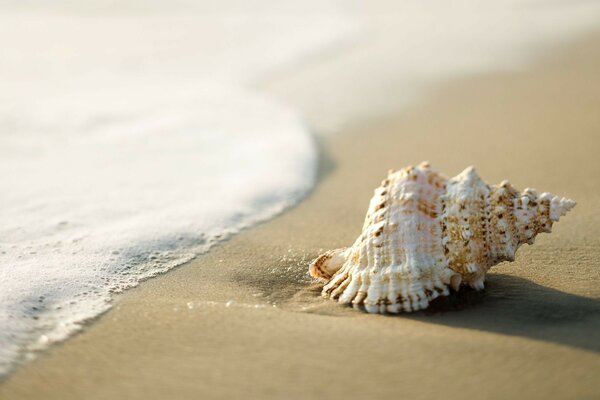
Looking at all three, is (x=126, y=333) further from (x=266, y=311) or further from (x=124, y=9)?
(x=124, y=9)

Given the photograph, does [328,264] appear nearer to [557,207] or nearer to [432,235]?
[432,235]

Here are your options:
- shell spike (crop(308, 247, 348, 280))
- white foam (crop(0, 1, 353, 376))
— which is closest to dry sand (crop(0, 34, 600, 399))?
shell spike (crop(308, 247, 348, 280))

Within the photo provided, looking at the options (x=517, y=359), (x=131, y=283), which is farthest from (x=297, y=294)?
(x=517, y=359)

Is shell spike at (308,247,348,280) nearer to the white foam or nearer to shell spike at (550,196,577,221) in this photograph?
the white foam

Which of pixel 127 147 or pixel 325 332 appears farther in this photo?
pixel 127 147

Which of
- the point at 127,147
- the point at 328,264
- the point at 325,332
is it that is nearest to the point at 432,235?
the point at 328,264

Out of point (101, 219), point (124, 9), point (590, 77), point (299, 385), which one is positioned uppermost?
point (124, 9)
